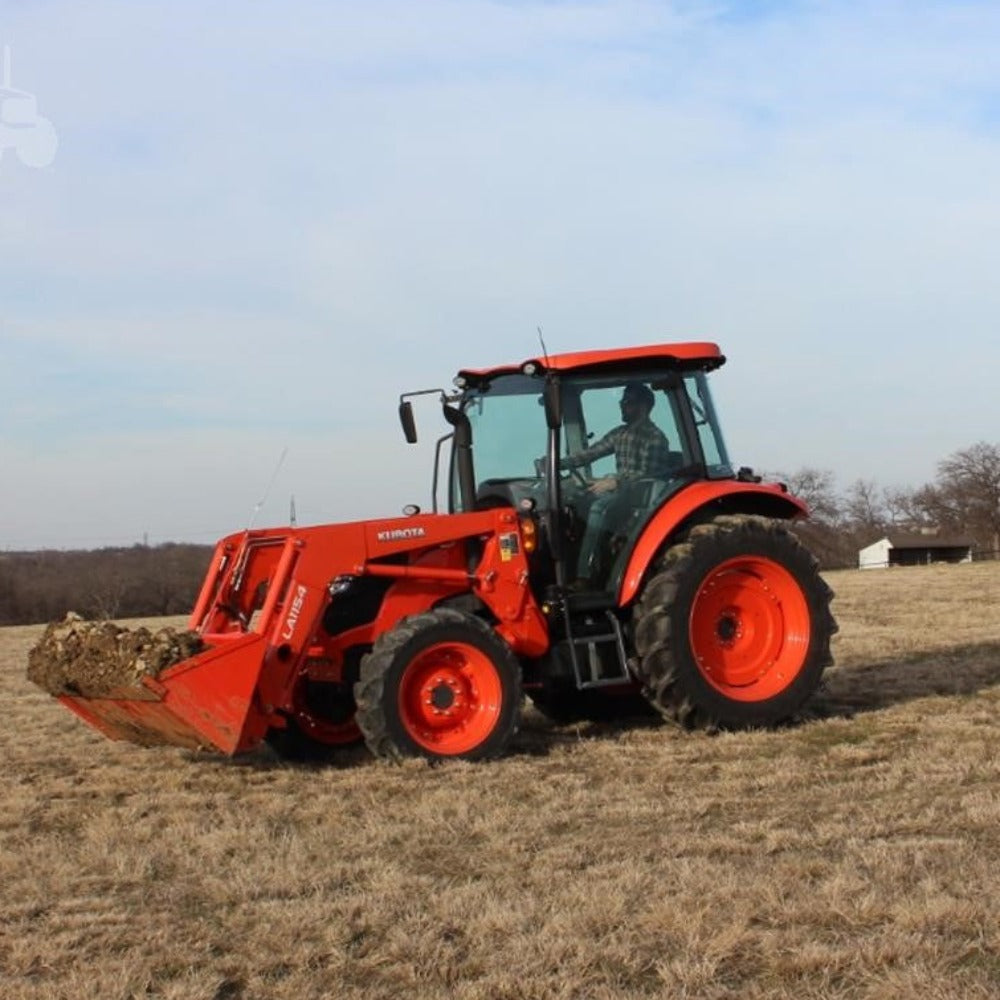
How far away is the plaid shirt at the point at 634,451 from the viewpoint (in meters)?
8.35

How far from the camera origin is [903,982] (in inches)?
147

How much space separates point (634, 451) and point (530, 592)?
1.10 m

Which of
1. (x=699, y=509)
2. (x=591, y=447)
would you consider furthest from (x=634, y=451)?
(x=699, y=509)

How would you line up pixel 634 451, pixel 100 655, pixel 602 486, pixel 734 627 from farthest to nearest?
1. pixel 734 627
2. pixel 634 451
3. pixel 602 486
4. pixel 100 655

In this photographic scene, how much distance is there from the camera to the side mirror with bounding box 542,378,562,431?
7.78 m

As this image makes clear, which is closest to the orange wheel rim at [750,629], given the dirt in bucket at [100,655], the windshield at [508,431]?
the windshield at [508,431]

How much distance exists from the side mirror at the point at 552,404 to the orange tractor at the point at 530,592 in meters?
0.02

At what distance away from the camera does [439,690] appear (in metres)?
7.48

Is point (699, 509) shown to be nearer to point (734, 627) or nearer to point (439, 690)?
point (734, 627)

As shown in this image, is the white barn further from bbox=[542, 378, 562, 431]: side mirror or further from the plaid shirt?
bbox=[542, 378, 562, 431]: side mirror

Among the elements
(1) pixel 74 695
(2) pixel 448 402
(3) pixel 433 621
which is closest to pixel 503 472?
(2) pixel 448 402

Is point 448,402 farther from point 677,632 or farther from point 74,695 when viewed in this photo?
point 74,695

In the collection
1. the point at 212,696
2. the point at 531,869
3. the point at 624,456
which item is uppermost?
the point at 624,456

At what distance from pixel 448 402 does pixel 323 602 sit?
6.25 feet
